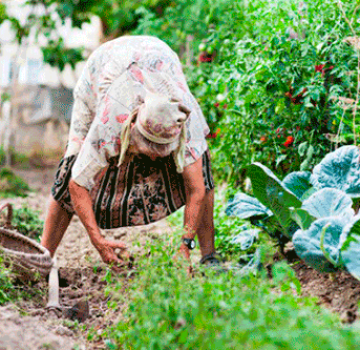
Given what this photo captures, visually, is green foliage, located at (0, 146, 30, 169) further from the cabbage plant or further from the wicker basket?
the cabbage plant

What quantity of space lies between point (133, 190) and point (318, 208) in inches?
40.6

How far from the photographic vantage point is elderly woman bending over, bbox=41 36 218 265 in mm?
2695

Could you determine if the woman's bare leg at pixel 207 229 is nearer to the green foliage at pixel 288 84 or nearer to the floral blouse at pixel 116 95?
the floral blouse at pixel 116 95

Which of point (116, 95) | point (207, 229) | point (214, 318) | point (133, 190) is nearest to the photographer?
point (214, 318)

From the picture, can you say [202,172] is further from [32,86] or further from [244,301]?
[32,86]

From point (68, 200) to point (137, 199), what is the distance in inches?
14.4

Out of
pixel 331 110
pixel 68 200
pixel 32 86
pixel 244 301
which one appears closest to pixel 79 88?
pixel 68 200

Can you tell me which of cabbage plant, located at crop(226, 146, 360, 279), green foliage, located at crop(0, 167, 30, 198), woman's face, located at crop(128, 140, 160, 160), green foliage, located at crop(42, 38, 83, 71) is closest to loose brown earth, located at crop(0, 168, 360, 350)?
cabbage plant, located at crop(226, 146, 360, 279)

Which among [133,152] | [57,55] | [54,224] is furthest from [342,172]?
[57,55]

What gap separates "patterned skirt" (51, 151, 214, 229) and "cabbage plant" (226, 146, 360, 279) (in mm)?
333

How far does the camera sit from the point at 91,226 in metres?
2.77

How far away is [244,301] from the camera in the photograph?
1781 mm

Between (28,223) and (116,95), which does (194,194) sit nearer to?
(116,95)

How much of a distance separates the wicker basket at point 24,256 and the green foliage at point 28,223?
104cm
